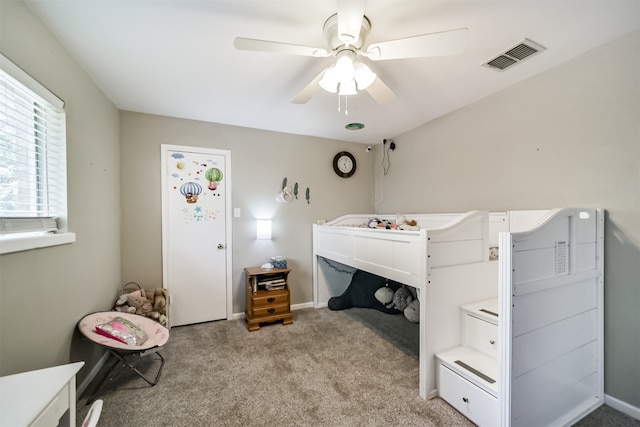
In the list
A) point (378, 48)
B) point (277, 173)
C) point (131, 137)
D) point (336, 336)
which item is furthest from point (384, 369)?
point (131, 137)

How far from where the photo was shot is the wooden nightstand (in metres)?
2.80

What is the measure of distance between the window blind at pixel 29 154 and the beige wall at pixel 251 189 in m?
1.11

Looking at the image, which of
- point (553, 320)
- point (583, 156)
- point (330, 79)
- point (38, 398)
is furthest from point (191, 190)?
point (583, 156)

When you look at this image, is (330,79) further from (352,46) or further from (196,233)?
(196,233)

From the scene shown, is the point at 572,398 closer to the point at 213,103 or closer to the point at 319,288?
the point at 319,288

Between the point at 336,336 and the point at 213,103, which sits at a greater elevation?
the point at 213,103

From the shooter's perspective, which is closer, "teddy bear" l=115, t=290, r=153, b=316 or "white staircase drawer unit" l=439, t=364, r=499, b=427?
"white staircase drawer unit" l=439, t=364, r=499, b=427

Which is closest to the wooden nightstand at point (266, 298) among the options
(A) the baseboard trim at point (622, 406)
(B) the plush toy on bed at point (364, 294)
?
(B) the plush toy on bed at point (364, 294)

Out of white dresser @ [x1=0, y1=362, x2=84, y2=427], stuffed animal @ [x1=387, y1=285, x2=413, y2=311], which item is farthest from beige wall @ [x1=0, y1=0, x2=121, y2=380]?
stuffed animal @ [x1=387, y1=285, x2=413, y2=311]

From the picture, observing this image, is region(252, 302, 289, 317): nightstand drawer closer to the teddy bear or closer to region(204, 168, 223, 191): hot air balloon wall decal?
the teddy bear

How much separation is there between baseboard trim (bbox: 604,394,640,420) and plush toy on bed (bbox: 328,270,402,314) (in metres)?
1.82

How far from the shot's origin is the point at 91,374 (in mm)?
1900

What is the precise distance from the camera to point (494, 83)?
2.13 meters

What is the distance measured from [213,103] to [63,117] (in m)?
1.16
